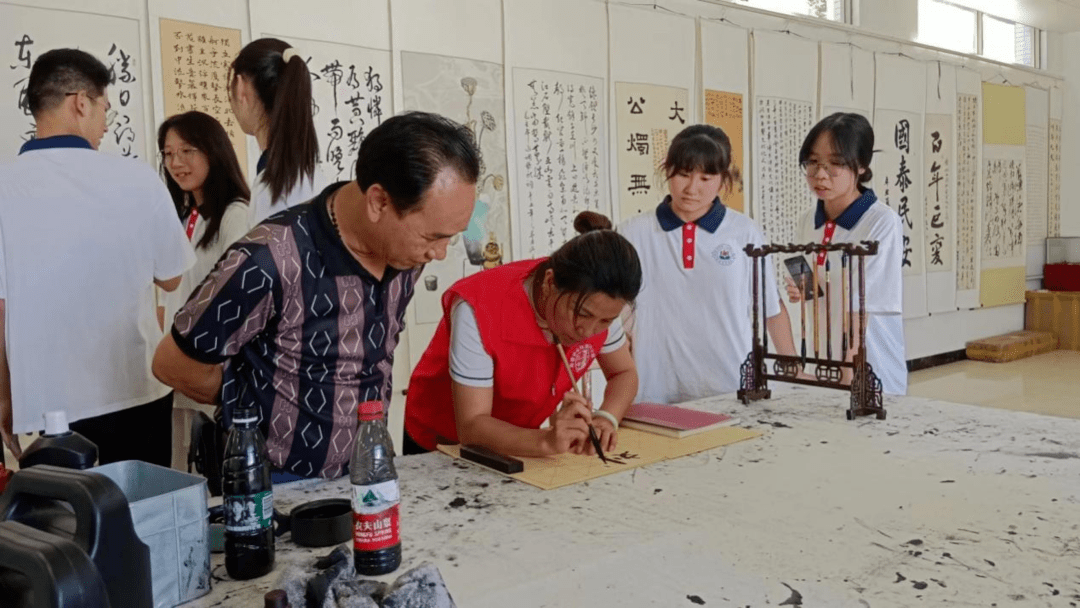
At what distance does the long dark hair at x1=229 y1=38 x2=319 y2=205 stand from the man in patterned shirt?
0.44 m

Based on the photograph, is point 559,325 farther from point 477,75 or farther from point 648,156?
point 648,156

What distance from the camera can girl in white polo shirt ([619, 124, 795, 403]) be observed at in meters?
2.18

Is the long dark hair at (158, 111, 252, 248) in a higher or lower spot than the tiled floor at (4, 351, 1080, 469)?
higher

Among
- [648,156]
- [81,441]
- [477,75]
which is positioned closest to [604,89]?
[648,156]

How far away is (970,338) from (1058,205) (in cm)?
184

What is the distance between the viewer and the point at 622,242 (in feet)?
4.81

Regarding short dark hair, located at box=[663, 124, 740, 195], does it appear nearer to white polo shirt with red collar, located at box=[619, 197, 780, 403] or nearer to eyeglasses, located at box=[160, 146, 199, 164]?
white polo shirt with red collar, located at box=[619, 197, 780, 403]

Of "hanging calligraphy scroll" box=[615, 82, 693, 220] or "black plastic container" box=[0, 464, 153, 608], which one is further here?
"hanging calligraphy scroll" box=[615, 82, 693, 220]

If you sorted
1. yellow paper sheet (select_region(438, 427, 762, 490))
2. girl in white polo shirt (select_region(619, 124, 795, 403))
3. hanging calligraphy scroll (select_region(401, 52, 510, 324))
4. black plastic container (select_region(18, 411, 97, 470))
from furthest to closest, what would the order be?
1. hanging calligraphy scroll (select_region(401, 52, 510, 324))
2. girl in white polo shirt (select_region(619, 124, 795, 403))
3. yellow paper sheet (select_region(438, 427, 762, 490))
4. black plastic container (select_region(18, 411, 97, 470))

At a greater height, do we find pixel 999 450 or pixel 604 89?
pixel 604 89

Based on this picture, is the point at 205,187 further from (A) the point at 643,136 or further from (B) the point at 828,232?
(A) the point at 643,136

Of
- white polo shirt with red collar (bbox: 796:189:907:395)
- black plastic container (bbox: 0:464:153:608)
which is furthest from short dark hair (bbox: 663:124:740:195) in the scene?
black plastic container (bbox: 0:464:153:608)

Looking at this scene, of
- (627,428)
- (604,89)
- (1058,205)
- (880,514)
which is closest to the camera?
(880,514)

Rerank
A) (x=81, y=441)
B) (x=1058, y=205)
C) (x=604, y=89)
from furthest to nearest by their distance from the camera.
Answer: (x=1058, y=205) → (x=604, y=89) → (x=81, y=441)
